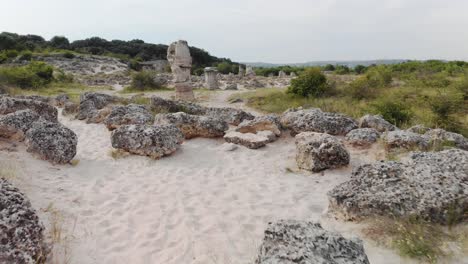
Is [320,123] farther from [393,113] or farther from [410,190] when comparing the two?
[410,190]

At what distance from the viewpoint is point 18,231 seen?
257 cm

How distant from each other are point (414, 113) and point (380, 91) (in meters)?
4.41

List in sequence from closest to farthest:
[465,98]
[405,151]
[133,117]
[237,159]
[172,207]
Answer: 1. [172,207]
2. [405,151]
3. [237,159]
4. [133,117]
5. [465,98]

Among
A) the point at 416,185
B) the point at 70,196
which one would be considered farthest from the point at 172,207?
the point at 416,185

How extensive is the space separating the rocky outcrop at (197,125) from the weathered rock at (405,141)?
3.09 m

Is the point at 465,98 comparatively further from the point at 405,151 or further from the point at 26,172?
the point at 26,172

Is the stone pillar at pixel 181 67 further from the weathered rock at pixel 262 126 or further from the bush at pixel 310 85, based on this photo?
the weathered rock at pixel 262 126

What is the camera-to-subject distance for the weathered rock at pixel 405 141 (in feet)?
17.5

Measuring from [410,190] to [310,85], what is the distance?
10846 mm

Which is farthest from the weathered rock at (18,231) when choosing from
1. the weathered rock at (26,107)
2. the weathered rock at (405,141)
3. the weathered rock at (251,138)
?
the weathered rock at (26,107)

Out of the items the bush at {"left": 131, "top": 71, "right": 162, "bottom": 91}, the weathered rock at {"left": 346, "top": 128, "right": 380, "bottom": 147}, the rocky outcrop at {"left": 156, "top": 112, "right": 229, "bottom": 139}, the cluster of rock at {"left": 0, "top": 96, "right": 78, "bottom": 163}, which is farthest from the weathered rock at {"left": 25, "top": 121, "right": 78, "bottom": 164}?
the bush at {"left": 131, "top": 71, "right": 162, "bottom": 91}

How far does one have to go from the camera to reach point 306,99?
43.2 feet

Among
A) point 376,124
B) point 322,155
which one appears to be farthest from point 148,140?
point 376,124

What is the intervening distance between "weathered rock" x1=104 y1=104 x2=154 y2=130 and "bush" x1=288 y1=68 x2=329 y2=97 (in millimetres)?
7381
